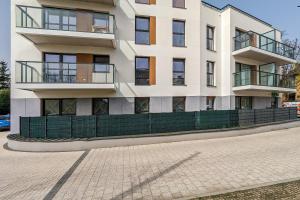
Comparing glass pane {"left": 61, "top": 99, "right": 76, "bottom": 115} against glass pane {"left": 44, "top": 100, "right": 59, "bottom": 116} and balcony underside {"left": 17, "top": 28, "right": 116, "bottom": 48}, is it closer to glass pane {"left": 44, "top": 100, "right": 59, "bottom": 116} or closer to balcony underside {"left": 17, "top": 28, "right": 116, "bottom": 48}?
glass pane {"left": 44, "top": 100, "right": 59, "bottom": 116}

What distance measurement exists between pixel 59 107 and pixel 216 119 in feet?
33.9

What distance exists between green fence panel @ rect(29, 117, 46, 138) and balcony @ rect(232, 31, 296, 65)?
15452 millimetres

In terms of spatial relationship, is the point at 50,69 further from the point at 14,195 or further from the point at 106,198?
the point at 106,198

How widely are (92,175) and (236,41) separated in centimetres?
1633

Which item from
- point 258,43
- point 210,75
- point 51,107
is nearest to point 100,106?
point 51,107

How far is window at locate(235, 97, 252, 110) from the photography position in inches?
675

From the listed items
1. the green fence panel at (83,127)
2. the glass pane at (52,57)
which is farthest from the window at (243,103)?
the glass pane at (52,57)

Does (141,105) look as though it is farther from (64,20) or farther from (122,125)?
(64,20)

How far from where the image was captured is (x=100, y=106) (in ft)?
42.4

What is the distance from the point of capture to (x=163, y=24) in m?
14.3

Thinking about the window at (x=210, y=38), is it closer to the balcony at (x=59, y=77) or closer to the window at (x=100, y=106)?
the balcony at (x=59, y=77)

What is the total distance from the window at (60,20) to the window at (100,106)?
4904 millimetres

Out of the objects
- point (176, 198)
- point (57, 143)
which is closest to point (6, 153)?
point (57, 143)

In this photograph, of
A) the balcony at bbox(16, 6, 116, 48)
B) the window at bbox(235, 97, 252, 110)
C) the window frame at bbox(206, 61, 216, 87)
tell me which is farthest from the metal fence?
the balcony at bbox(16, 6, 116, 48)
